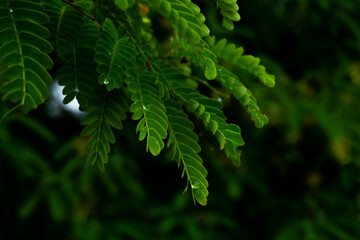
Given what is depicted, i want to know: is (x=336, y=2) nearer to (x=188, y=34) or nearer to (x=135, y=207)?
(x=135, y=207)

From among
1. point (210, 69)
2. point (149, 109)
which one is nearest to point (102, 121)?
point (149, 109)

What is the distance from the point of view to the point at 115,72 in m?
0.95

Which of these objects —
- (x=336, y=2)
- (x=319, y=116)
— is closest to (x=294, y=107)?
(x=319, y=116)

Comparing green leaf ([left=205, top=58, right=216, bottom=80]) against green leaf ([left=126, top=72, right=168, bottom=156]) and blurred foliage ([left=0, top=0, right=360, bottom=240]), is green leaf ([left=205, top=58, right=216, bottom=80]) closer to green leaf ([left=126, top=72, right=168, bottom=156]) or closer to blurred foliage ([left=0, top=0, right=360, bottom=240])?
green leaf ([left=126, top=72, right=168, bottom=156])

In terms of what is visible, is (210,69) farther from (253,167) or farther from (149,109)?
(253,167)

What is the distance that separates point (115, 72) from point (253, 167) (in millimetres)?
3566

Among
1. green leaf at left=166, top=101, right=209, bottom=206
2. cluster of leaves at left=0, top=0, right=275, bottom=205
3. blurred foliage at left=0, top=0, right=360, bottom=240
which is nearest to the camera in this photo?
cluster of leaves at left=0, top=0, right=275, bottom=205

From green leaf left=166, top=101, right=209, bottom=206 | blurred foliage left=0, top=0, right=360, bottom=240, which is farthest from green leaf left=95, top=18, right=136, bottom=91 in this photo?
blurred foliage left=0, top=0, right=360, bottom=240

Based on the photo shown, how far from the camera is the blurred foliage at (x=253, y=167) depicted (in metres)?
3.57

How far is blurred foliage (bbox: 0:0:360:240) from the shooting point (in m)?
3.57

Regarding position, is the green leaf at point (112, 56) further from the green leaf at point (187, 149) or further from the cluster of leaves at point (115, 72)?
the green leaf at point (187, 149)

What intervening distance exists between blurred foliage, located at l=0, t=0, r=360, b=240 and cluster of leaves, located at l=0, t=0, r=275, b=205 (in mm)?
2362

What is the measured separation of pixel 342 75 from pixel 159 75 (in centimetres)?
384

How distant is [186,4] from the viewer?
2.84 feet
